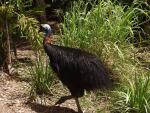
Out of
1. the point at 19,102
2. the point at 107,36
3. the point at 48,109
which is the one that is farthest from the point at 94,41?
the point at 19,102

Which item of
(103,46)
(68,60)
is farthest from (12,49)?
(68,60)

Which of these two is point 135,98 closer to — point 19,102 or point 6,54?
point 19,102

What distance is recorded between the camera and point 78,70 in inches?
227

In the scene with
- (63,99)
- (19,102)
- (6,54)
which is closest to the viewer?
(63,99)

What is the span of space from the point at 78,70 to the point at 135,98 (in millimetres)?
790

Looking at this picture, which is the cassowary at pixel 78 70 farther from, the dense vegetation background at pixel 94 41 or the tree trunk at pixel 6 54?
the tree trunk at pixel 6 54

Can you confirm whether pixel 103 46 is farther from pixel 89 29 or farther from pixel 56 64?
pixel 56 64

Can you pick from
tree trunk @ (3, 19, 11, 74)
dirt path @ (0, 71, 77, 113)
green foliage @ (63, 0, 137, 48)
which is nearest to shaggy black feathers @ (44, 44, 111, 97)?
dirt path @ (0, 71, 77, 113)

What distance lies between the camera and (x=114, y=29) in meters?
6.75

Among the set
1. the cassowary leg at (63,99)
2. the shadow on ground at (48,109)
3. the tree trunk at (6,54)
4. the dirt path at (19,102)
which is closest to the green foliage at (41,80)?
the dirt path at (19,102)

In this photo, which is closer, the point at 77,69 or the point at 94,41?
the point at 77,69

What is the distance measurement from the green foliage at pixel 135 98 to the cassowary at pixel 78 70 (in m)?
0.28

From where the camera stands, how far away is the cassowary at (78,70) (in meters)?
5.75

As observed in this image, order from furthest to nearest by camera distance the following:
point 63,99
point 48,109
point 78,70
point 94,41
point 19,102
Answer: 1. point 94,41
2. point 19,102
3. point 48,109
4. point 63,99
5. point 78,70
